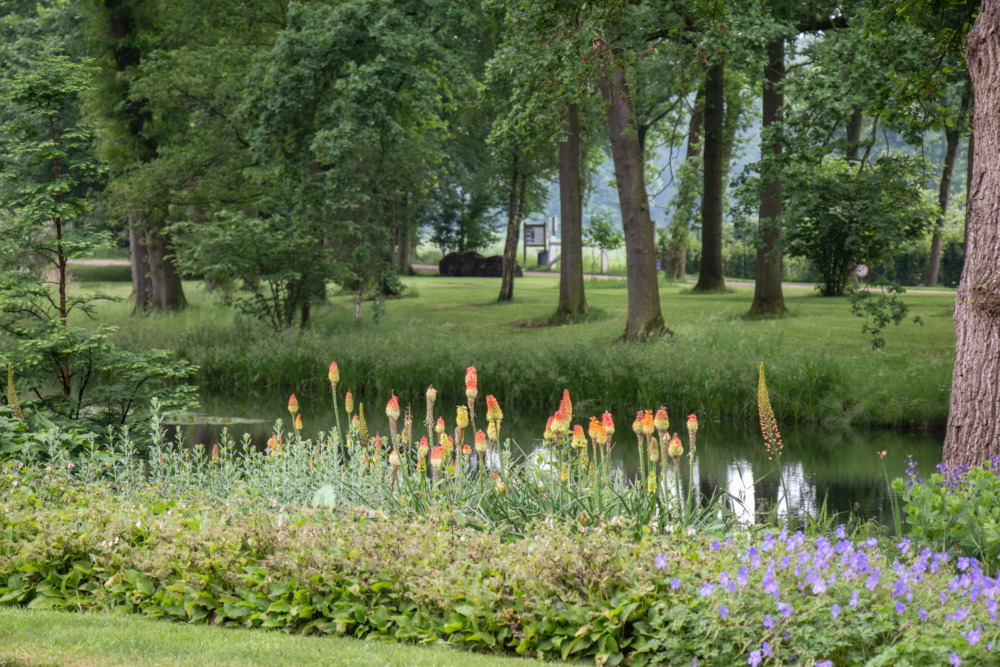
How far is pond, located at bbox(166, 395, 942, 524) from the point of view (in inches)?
364

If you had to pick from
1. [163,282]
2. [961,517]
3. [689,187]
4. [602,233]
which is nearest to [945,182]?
[602,233]

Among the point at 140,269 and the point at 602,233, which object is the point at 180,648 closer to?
the point at 140,269

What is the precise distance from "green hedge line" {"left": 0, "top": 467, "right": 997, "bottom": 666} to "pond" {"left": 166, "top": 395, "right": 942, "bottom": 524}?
4367 mm

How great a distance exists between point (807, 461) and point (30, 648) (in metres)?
8.72

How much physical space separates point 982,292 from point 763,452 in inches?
215

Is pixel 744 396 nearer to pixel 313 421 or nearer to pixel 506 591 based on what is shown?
pixel 313 421

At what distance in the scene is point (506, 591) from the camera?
4.12 meters

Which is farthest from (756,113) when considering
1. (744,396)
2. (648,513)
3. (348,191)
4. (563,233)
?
(648,513)

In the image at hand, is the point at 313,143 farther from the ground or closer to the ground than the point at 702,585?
farther from the ground

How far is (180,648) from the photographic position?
3.92m

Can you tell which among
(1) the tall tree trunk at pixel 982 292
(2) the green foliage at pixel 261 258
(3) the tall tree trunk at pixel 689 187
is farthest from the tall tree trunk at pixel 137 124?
(1) the tall tree trunk at pixel 982 292

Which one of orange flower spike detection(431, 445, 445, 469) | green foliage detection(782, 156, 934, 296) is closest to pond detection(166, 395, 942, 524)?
green foliage detection(782, 156, 934, 296)

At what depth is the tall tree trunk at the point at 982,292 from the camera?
235 inches

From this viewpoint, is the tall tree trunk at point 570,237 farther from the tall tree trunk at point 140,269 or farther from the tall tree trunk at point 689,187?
the tall tree trunk at point 140,269
